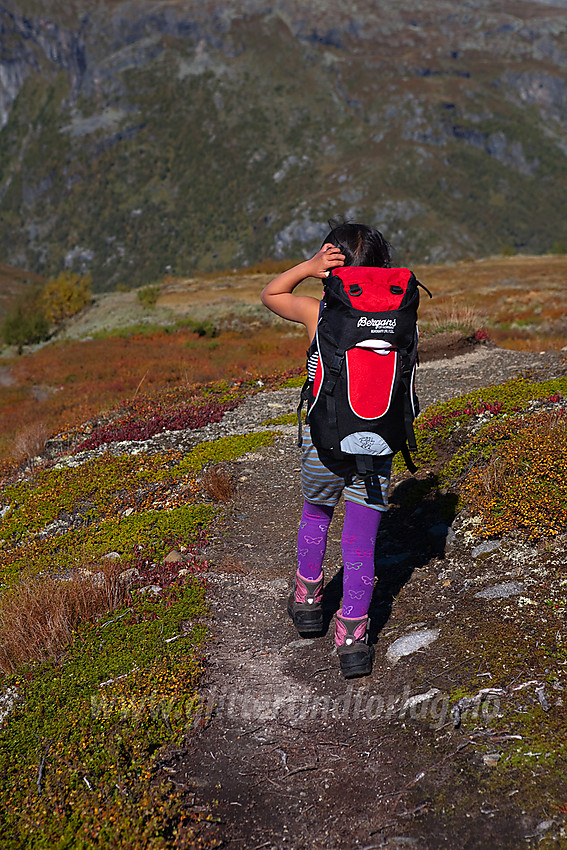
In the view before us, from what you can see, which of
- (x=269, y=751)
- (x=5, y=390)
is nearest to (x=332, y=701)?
(x=269, y=751)

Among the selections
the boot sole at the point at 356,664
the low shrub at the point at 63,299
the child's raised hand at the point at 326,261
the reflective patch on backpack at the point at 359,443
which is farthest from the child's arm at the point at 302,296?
the low shrub at the point at 63,299

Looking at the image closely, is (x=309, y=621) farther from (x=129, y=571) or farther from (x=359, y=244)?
(x=359, y=244)

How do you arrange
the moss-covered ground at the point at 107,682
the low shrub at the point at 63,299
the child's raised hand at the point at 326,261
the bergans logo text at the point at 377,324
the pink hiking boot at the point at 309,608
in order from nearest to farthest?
the moss-covered ground at the point at 107,682, the bergans logo text at the point at 377,324, the child's raised hand at the point at 326,261, the pink hiking boot at the point at 309,608, the low shrub at the point at 63,299

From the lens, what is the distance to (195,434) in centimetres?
1201

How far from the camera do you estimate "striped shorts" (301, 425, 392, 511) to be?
434cm

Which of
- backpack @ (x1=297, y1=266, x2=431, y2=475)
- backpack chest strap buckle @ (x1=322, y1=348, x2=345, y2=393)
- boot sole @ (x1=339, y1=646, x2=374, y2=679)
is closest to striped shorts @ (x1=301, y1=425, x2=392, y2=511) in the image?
backpack @ (x1=297, y1=266, x2=431, y2=475)

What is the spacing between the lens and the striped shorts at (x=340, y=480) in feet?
14.3

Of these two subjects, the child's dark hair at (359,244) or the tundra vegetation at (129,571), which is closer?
the tundra vegetation at (129,571)

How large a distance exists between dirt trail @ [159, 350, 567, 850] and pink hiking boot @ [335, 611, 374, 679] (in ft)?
0.36

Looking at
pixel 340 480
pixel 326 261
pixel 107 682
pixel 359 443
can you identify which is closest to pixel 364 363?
pixel 359 443

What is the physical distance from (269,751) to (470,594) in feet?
6.91

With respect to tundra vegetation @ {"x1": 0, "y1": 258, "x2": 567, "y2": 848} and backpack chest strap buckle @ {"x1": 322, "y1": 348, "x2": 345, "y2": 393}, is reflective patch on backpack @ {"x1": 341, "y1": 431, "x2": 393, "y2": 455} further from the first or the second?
tundra vegetation @ {"x1": 0, "y1": 258, "x2": 567, "y2": 848}

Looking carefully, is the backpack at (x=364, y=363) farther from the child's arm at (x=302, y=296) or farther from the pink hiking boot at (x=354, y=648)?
the pink hiking boot at (x=354, y=648)

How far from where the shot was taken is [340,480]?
4.45m
